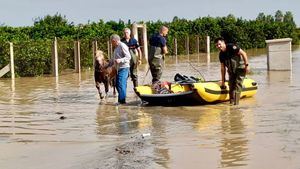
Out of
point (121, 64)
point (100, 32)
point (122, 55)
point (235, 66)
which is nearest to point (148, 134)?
point (235, 66)

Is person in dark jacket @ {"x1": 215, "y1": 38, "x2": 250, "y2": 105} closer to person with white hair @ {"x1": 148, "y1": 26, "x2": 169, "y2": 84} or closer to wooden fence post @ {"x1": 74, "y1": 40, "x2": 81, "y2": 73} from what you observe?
person with white hair @ {"x1": 148, "y1": 26, "x2": 169, "y2": 84}

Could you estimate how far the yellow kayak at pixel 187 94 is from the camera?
1236 centimetres

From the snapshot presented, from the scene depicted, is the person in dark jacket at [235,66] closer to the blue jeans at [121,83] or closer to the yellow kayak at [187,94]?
the yellow kayak at [187,94]

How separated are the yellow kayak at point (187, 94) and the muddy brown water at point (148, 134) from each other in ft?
0.75

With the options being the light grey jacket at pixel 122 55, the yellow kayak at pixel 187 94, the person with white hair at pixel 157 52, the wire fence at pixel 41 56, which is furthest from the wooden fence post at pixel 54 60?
the yellow kayak at pixel 187 94

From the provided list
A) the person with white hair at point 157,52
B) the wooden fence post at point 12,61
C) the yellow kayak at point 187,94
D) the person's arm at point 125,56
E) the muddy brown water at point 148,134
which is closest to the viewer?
the muddy brown water at point 148,134

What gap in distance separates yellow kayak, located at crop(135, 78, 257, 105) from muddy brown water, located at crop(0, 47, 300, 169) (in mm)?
229

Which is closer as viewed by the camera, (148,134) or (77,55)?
(148,134)

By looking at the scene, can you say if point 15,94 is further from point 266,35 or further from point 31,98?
point 266,35

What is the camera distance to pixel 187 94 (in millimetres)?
12391

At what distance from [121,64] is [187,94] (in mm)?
1765

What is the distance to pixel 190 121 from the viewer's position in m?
10.3

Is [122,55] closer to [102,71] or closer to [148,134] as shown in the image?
[102,71]

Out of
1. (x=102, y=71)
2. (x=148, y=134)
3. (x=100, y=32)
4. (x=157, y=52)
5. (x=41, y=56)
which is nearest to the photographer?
(x=148, y=134)
